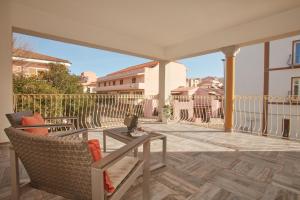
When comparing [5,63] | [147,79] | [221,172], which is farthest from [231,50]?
[147,79]

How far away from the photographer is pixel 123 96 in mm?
6453

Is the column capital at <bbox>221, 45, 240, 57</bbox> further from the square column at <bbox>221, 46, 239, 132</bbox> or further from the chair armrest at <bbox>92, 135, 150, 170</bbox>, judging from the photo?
the chair armrest at <bbox>92, 135, 150, 170</bbox>

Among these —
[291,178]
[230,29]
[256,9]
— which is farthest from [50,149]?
[230,29]

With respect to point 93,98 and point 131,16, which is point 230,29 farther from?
point 93,98

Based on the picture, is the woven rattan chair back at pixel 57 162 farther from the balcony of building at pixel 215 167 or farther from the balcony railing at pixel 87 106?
the balcony railing at pixel 87 106

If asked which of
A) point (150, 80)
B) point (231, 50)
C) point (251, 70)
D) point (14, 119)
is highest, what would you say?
point (251, 70)

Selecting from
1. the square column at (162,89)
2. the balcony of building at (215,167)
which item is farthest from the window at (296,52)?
the square column at (162,89)

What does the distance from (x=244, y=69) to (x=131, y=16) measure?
396 inches

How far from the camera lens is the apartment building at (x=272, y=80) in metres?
9.36

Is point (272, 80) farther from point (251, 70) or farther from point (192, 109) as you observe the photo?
point (192, 109)

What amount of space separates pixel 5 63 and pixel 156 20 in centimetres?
335

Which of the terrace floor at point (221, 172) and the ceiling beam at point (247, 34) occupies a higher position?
the ceiling beam at point (247, 34)

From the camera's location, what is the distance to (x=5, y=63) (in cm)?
336

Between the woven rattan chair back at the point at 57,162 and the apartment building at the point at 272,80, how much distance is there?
9019mm
